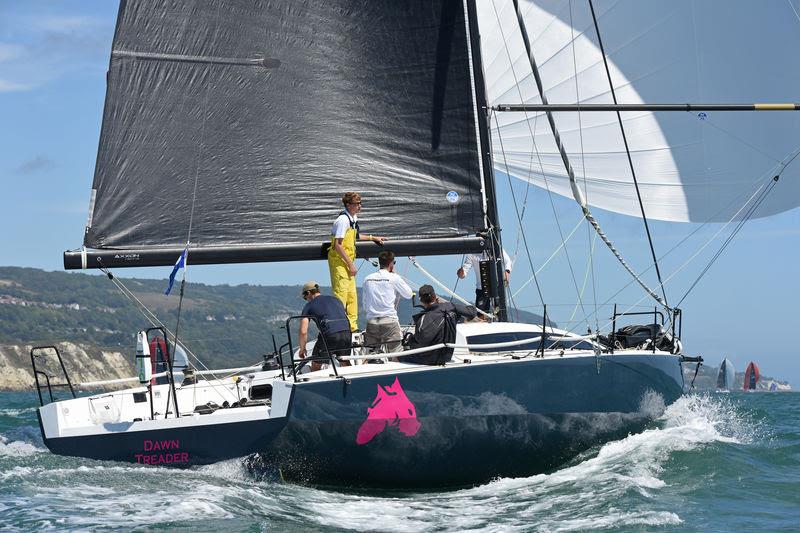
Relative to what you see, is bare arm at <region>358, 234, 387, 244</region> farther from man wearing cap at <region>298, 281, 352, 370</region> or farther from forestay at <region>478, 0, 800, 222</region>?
forestay at <region>478, 0, 800, 222</region>

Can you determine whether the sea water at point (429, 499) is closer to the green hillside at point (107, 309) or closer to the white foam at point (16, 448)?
the white foam at point (16, 448)

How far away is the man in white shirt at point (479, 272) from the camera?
12688 millimetres

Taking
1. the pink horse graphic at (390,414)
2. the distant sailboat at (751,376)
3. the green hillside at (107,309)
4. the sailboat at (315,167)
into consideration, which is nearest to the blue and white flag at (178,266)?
the sailboat at (315,167)

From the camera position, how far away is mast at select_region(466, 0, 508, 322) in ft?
41.1

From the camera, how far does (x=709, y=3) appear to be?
14.7m

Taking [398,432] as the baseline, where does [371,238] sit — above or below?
above

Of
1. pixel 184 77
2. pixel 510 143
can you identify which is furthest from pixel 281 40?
pixel 510 143

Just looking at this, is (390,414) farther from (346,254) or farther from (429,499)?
(346,254)

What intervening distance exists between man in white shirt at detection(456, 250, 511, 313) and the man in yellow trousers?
5.92 ft

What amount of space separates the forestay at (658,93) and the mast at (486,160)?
1.94 meters

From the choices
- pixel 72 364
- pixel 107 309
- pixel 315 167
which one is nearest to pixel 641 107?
pixel 315 167

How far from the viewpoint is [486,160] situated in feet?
41.2

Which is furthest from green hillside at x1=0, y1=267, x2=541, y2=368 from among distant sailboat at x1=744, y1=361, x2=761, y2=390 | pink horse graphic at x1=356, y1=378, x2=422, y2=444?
pink horse graphic at x1=356, y1=378, x2=422, y2=444

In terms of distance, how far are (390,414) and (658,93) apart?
722cm
